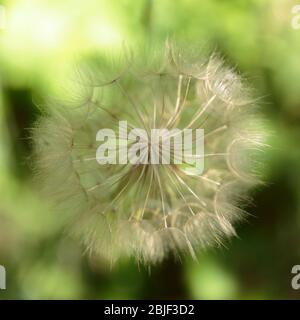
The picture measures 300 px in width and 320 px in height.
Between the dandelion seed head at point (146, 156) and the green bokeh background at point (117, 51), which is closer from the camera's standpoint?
the dandelion seed head at point (146, 156)

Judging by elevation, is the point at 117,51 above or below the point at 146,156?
above

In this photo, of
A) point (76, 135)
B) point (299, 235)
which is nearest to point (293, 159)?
point (299, 235)

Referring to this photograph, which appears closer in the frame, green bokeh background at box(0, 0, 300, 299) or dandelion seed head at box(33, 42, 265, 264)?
dandelion seed head at box(33, 42, 265, 264)

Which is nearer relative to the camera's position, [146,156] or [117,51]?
[146,156]

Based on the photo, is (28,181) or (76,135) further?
(28,181)

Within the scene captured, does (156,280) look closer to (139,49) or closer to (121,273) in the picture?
(121,273)
